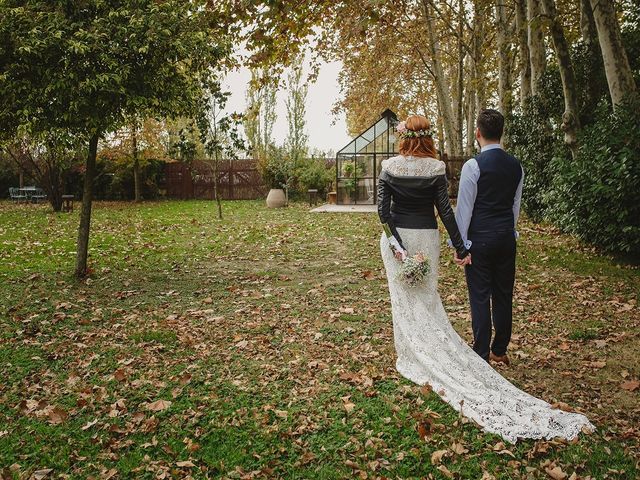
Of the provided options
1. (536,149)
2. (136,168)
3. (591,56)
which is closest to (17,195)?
(136,168)

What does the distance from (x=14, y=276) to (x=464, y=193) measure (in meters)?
8.30

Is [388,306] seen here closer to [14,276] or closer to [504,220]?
[504,220]

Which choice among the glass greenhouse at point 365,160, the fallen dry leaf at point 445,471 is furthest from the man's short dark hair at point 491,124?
the glass greenhouse at point 365,160

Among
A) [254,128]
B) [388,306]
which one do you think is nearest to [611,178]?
[388,306]

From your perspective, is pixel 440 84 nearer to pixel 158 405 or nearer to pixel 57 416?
pixel 158 405

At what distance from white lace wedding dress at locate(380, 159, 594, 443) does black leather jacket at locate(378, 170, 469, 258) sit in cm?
9

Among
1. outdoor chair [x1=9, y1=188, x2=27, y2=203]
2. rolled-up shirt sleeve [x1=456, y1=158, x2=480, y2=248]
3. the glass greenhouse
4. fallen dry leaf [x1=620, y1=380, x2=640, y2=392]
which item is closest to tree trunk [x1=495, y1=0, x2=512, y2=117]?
the glass greenhouse

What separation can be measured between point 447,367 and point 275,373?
168cm

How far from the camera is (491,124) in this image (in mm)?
4523

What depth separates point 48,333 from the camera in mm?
6688

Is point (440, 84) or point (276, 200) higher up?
point (440, 84)

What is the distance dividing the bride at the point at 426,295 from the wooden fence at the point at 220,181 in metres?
28.2

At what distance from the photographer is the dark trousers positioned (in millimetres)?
4598

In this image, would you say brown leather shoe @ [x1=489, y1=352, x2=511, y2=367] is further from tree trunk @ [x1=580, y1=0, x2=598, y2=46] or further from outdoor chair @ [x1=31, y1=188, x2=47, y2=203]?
outdoor chair @ [x1=31, y1=188, x2=47, y2=203]
